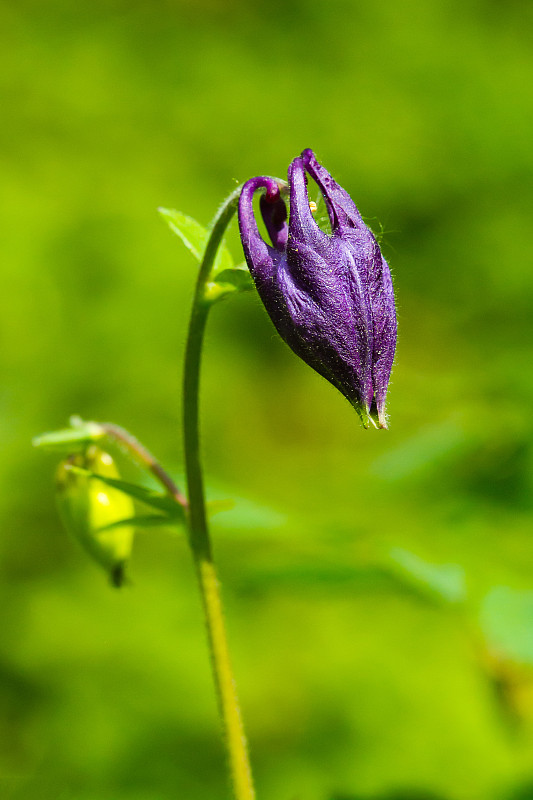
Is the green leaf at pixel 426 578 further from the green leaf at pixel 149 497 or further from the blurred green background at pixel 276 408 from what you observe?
the green leaf at pixel 149 497

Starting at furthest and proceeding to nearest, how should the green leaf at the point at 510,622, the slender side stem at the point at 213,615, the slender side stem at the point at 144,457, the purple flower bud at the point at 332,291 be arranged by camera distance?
the green leaf at the point at 510,622 < the slender side stem at the point at 144,457 < the slender side stem at the point at 213,615 < the purple flower bud at the point at 332,291

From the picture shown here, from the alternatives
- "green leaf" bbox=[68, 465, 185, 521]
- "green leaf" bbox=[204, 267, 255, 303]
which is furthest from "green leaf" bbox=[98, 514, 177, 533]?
"green leaf" bbox=[204, 267, 255, 303]

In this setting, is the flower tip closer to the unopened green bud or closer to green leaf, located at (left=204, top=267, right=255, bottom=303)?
green leaf, located at (left=204, top=267, right=255, bottom=303)

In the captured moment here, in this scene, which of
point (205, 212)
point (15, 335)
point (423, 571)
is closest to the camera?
point (423, 571)

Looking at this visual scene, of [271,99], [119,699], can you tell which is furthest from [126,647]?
[271,99]

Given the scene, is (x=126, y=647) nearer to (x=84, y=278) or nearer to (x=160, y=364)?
(x=160, y=364)

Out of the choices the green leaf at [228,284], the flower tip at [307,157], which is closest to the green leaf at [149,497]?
the green leaf at [228,284]
